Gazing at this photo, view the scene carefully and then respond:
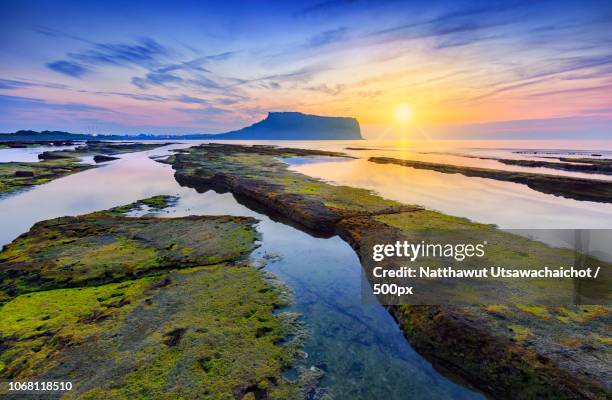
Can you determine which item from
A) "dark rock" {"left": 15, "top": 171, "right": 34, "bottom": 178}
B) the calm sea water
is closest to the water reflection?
the calm sea water

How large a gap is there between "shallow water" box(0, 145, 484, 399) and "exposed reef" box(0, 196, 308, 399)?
1356 millimetres

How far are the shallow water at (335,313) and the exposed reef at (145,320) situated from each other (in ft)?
4.45

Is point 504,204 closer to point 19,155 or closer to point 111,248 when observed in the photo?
point 111,248

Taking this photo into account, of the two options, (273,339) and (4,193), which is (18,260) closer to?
(273,339)

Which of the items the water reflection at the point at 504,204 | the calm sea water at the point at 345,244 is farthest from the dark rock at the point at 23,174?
the water reflection at the point at 504,204

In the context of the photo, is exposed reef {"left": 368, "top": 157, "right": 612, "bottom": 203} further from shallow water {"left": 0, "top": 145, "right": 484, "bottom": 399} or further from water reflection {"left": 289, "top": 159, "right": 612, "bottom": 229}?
→ shallow water {"left": 0, "top": 145, "right": 484, "bottom": 399}

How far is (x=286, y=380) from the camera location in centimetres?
1123

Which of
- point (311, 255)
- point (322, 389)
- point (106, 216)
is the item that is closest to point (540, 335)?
point (322, 389)

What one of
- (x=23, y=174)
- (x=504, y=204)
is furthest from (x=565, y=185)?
(x=23, y=174)

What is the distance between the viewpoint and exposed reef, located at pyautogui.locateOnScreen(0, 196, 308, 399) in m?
10.8

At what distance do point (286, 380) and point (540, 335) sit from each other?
9.93 metres

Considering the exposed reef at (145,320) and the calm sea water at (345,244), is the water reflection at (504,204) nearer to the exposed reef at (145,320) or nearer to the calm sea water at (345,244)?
the calm sea water at (345,244)

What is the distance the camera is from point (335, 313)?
16047mm

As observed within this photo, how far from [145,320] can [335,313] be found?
9.12 metres
